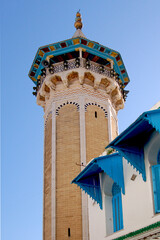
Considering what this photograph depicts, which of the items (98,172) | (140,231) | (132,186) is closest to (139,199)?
(132,186)

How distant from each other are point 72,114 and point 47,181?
13.1 feet

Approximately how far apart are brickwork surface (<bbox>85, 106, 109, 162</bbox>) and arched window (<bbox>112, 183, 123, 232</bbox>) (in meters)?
8.68

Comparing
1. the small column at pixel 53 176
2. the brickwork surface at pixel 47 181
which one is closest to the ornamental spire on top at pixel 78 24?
the small column at pixel 53 176

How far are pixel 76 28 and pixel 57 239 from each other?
15326 mm

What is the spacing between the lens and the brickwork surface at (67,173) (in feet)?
60.8

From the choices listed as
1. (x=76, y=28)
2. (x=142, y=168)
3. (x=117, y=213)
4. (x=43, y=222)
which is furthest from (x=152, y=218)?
(x=76, y=28)

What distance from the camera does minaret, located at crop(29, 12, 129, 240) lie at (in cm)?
1900

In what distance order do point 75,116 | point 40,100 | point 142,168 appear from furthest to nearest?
point 40,100 < point 75,116 < point 142,168

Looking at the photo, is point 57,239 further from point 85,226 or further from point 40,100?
point 40,100

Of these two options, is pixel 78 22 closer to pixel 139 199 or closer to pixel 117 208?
pixel 117 208

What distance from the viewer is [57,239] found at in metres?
18.4

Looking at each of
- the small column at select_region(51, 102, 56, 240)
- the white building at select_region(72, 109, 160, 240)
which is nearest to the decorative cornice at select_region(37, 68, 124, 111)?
the small column at select_region(51, 102, 56, 240)

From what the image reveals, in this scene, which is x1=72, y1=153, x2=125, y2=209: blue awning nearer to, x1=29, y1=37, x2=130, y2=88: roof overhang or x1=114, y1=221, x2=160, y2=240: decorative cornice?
x1=114, y1=221, x2=160, y2=240: decorative cornice

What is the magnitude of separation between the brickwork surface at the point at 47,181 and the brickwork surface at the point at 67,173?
57 cm
